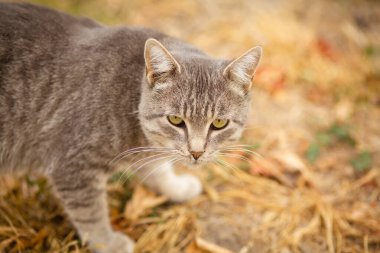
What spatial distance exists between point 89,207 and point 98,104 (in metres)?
0.65

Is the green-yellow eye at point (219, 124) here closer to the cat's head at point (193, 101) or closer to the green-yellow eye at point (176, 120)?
the cat's head at point (193, 101)

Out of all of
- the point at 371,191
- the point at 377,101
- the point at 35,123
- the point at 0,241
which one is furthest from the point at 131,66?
the point at 377,101

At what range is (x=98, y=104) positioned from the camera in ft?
7.42

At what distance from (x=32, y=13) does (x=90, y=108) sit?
79 centimetres

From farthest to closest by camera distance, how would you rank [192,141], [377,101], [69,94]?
1. [377,101]
2. [69,94]
3. [192,141]

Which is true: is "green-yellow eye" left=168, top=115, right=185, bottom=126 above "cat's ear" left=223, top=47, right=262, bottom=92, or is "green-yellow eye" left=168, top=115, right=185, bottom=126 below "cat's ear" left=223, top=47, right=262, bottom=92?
below

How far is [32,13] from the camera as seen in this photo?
8.02 feet

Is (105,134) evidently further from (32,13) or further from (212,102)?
(32,13)

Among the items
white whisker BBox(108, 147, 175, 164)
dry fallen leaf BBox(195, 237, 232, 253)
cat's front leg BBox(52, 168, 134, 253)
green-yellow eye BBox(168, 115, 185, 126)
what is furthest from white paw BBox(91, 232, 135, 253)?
green-yellow eye BBox(168, 115, 185, 126)

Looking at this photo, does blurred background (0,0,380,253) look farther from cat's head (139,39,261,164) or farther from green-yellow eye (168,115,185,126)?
green-yellow eye (168,115,185,126)

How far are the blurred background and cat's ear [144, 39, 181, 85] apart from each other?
735mm

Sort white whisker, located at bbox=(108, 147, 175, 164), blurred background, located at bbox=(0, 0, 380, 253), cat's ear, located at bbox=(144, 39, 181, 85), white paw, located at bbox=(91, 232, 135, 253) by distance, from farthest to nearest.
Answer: blurred background, located at bbox=(0, 0, 380, 253), white paw, located at bbox=(91, 232, 135, 253), white whisker, located at bbox=(108, 147, 175, 164), cat's ear, located at bbox=(144, 39, 181, 85)

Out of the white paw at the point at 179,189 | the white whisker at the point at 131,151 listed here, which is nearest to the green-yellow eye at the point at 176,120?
the white whisker at the point at 131,151

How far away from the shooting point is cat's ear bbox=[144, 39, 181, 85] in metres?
2.03
